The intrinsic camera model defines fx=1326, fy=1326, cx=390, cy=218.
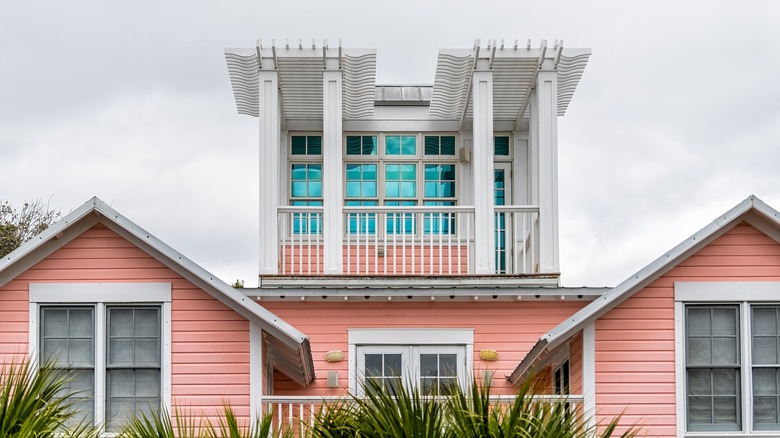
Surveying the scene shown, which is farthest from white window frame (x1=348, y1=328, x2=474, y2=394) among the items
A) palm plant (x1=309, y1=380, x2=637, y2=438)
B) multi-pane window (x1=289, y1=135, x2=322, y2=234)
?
palm plant (x1=309, y1=380, x2=637, y2=438)

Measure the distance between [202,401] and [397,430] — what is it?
13.9 ft

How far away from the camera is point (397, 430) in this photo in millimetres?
13039

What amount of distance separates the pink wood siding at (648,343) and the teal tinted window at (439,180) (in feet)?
23.2

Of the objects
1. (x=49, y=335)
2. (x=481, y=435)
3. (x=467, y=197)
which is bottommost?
(x=481, y=435)

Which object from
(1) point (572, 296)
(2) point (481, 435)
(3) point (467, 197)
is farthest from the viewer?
(3) point (467, 197)

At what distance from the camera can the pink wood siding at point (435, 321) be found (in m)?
19.1

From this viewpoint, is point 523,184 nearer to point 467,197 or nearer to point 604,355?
point 467,197

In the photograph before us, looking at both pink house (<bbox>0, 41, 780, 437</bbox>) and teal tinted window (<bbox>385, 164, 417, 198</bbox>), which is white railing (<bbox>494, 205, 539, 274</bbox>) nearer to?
pink house (<bbox>0, 41, 780, 437</bbox>)

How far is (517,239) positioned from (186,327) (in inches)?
287

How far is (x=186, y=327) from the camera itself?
1658 centimetres

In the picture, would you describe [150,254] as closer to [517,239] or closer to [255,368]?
[255,368]

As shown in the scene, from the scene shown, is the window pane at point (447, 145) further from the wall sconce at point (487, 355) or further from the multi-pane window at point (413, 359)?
the wall sconce at point (487, 355)

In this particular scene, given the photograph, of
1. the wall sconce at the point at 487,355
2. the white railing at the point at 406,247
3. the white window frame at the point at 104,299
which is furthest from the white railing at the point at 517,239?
the white window frame at the point at 104,299

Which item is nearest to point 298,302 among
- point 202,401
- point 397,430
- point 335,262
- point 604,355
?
point 335,262
